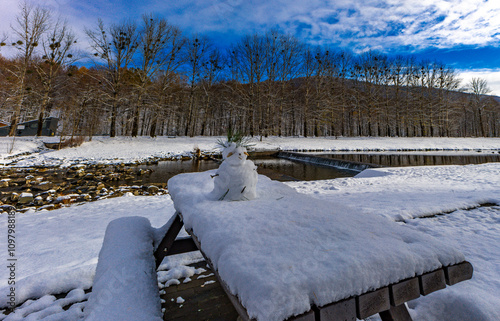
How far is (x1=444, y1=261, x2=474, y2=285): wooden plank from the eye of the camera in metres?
0.99

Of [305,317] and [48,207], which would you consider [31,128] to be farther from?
[305,317]

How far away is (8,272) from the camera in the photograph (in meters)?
2.20

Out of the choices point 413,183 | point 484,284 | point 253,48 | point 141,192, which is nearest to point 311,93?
point 253,48

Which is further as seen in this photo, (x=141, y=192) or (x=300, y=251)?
(x=141, y=192)

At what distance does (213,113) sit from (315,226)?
140 feet

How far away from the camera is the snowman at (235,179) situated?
6.30 feet

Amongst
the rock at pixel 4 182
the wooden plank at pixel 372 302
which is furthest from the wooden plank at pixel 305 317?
the rock at pixel 4 182

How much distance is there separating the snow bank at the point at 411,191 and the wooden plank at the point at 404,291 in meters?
3.31

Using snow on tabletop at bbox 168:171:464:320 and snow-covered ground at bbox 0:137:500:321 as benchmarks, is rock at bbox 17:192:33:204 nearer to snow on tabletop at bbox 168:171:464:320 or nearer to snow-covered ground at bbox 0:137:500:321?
snow-covered ground at bbox 0:137:500:321

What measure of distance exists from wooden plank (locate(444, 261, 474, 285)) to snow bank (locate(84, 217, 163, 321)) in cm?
159

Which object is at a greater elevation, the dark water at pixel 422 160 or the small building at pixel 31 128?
the small building at pixel 31 128

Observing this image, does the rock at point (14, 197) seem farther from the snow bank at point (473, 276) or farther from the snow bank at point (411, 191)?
the snow bank at point (473, 276)

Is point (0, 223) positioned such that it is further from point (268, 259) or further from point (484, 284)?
point (484, 284)

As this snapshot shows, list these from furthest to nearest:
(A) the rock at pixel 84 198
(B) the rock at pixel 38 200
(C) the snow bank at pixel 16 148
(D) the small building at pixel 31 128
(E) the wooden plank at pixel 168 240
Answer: (D) the small building at pixel 31 128 → (C) the snow bank at pixel 16 148 → (A) the rock at pixel 84 198 → (B) the rock at pixel 38 200 → (E) the wooden plank at pixel 168 240
